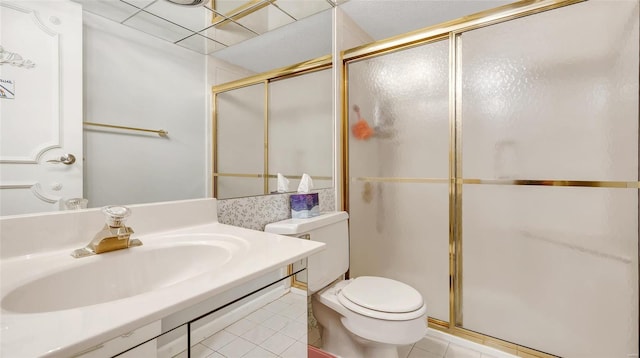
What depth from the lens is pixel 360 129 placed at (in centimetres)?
187

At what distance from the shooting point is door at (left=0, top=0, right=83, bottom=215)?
25.0 inches

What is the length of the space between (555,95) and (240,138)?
59.0 inches

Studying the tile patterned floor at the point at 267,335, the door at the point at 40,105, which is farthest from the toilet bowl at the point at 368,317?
the door at the point at 40,105

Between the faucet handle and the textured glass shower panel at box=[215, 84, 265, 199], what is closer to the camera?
the faucet handle

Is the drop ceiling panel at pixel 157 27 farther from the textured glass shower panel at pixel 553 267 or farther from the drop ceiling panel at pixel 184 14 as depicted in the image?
the textured glass shower panel at pixel 553 267

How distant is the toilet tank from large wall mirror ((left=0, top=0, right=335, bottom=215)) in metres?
0.40

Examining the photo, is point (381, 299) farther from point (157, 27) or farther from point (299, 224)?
point (157, 27)

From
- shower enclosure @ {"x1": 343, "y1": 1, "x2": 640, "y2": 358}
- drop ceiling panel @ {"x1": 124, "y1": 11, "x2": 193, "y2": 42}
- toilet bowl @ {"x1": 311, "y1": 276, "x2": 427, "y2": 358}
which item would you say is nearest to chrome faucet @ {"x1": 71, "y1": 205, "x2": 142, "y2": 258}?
drop ceiling panel @ {"x1": 124, "y1": 11, "x2": 193, "y2": 42}

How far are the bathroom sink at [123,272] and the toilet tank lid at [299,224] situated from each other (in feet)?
1.18

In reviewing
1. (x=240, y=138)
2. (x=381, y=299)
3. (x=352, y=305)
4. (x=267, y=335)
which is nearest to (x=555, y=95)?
(x=381, y=299)

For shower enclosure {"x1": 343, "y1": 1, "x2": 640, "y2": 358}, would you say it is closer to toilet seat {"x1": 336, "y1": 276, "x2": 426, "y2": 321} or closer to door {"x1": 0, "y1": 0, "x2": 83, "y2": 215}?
toilet seat {"x1": 336, "y1": 276, "x2": 426, "y2": 321}

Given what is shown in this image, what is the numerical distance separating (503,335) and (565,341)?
25cm

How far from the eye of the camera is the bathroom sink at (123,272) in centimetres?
55

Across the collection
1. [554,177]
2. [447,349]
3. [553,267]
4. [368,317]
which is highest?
[554,177]
